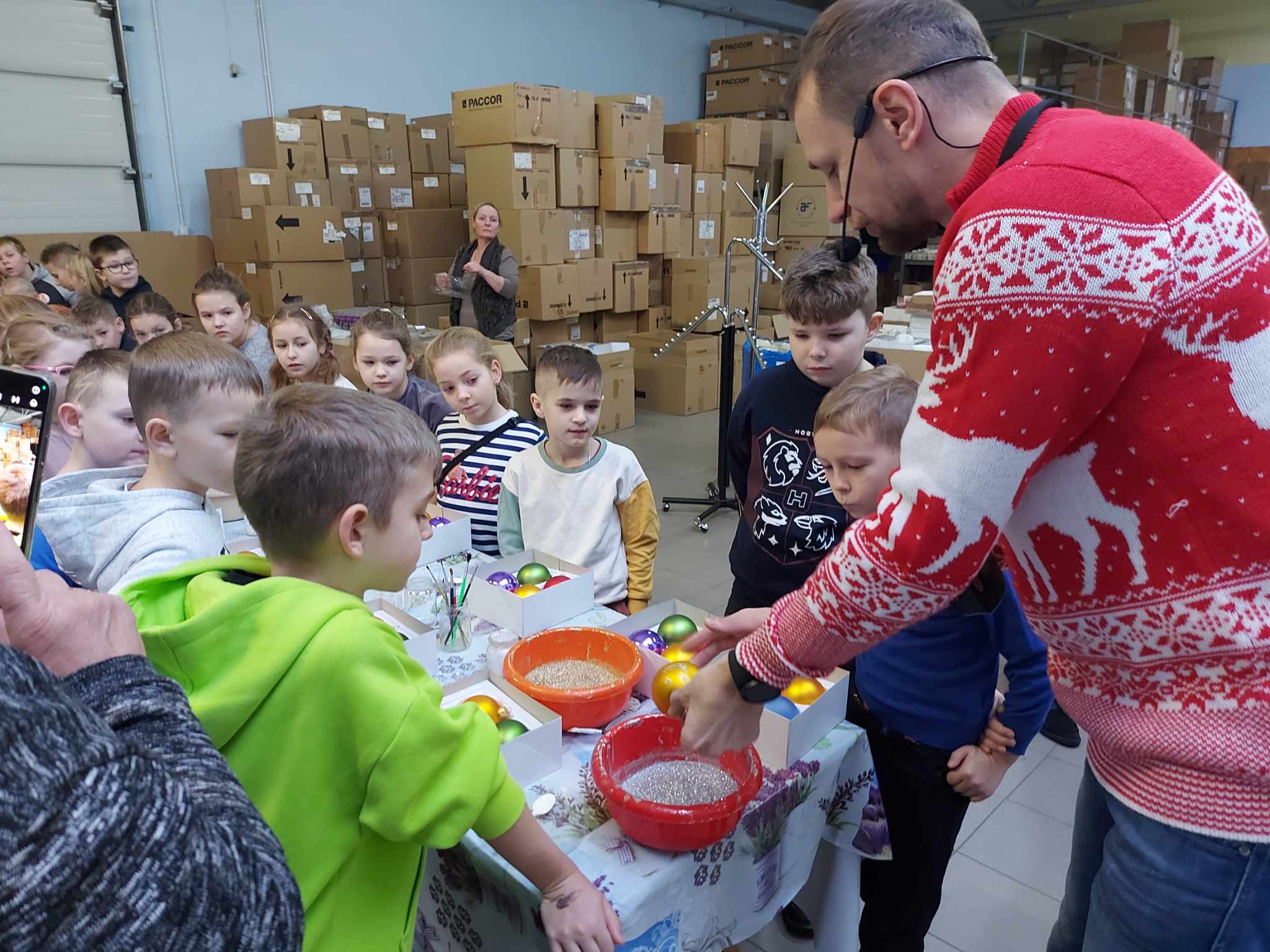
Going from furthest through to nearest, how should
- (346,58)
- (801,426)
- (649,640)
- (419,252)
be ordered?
(419,252) → (346,58) → (801,426) → (649,640)

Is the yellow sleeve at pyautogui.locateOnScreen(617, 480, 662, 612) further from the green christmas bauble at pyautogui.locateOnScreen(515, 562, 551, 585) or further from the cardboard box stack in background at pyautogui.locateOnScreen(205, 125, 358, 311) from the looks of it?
the cardboard box stack in background at pyautogui.locateOnScreen(205, 125, 358, 311)

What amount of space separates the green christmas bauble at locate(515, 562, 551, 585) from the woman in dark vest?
3734 mm

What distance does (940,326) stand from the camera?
2.30 feet

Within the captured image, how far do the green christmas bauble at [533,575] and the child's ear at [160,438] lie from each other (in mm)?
623

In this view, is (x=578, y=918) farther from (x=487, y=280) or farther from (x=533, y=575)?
(x=487, y=280)

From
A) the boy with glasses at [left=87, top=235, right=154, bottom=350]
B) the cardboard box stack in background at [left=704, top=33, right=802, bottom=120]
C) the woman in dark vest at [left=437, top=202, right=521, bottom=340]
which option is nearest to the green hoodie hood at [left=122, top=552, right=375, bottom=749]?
the boy with glasses at [left=87, top=235, right=154, bottom=350]

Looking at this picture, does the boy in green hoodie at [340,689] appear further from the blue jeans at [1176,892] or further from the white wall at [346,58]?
the white wall at [346,58]

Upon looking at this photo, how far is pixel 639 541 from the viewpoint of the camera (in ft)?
6.32

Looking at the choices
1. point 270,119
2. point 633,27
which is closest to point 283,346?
point 270,119

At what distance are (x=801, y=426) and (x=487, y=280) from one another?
357 cm

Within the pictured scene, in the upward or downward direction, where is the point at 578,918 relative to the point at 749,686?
downward

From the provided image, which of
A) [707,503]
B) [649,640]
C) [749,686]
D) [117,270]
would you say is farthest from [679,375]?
[749,686]

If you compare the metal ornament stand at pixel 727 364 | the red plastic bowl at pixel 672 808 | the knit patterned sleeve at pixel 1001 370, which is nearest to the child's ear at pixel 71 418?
the red plastic bowl at pixel 672 808

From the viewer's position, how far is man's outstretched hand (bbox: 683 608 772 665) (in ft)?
3.66
